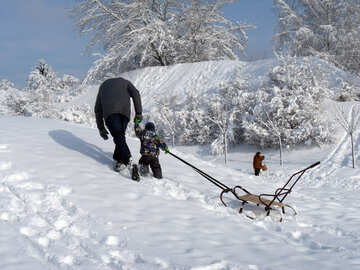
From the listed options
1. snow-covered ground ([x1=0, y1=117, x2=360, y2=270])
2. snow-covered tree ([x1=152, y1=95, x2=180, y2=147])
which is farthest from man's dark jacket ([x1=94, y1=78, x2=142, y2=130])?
snow-covered tree ([x1=152, y1=95, x2=180, y2=147])

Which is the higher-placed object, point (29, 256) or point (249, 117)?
point (249, 117)

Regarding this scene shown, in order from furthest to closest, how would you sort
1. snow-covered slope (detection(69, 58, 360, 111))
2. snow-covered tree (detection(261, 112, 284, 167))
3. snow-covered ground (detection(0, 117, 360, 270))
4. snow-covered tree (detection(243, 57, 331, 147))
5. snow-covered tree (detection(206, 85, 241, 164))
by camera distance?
snow-covered slope (detection(69, 58, 360, 111)) < snow-covered tree (detection(206, 85, 241, 164)) < snow-covered tree (detection(243, 57, 331, 147)) < snow-covered tree (detection(261, 112, 284, 167)) < snow-covered ground (detection(0, 117, 360, 270))

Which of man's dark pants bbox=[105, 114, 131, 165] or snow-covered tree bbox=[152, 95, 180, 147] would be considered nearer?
man's dark pants bbox=[105, 114, 131, 165]

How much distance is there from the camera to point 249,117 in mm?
13766

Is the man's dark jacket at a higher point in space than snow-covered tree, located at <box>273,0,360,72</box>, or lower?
lower

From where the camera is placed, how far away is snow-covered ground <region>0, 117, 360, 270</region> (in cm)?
289

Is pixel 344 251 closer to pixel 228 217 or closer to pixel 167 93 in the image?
pixel 228 217

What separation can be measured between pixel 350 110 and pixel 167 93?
9238 mm

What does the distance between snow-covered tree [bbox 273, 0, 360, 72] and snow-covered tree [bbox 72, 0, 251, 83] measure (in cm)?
332

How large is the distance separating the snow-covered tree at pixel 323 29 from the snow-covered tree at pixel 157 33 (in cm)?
332

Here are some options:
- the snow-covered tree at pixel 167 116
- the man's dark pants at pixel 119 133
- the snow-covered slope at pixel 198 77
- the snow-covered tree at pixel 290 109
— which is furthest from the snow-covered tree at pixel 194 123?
the man's dark pants at pixel 119 133

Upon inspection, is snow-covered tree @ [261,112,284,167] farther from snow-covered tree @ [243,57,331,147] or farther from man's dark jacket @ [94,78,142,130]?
man's dark jacket @ [94,78,142,130]

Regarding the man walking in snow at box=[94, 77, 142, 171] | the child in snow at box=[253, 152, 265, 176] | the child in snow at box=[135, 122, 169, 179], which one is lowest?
the child in snow at box=[253, 152, 265, 176]

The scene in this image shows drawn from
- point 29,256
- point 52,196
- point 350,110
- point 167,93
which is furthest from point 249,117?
point 29,256
